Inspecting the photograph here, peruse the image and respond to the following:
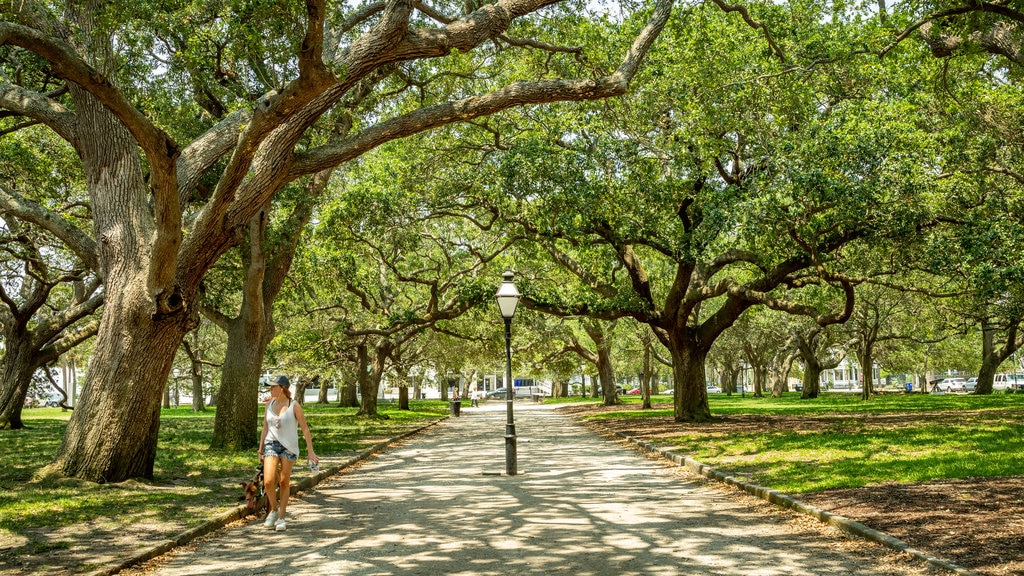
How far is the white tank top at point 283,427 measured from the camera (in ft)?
24.8

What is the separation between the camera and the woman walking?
7.57 metres

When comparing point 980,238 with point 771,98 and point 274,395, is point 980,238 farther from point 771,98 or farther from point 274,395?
point 274,395

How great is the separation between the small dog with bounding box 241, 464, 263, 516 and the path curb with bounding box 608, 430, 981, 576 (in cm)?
575

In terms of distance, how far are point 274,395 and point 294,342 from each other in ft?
60.5

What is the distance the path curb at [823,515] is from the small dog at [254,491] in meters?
5.75

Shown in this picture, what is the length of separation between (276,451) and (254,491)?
89cm

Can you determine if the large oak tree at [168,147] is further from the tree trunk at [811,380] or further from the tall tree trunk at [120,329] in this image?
the tree trunk at [811,380]

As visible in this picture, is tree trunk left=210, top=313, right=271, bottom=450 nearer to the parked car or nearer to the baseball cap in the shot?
the baseball cap

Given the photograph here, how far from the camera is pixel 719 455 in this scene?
13.1m

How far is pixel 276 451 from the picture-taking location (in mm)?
7586

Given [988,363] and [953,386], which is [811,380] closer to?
[988,363]

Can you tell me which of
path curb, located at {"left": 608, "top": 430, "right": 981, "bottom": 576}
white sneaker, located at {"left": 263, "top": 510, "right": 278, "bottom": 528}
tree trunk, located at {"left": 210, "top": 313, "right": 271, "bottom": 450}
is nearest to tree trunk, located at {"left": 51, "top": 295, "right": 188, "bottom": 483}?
white sneaker, located at {"left": 263, "top": 510, "right": 278, "bottom": 528}

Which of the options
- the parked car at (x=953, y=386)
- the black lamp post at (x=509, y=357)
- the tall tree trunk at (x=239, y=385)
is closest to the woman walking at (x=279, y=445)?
the black lamp post at (x=509, y=357)

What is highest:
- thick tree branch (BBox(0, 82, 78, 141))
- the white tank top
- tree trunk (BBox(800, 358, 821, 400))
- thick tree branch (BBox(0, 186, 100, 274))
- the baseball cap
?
thick tree branch (BBox(0, 82, 78, 141))
